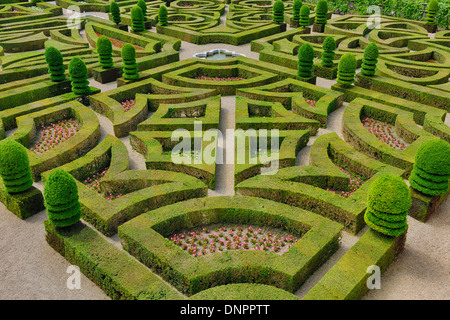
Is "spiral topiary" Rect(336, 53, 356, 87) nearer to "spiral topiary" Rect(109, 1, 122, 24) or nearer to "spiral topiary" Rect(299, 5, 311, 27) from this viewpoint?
"spiral topiary" Rect(299, 5, 311, 27)

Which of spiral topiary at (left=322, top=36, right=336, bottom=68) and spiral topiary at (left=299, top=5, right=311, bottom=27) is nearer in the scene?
spiral topiary at (left=322, top=36, right=336, bottom=68)

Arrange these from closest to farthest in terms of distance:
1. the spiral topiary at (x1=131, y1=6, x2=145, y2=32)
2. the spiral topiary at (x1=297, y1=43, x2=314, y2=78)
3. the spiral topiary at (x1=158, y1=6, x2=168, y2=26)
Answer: the spiral topiary at (x1=297, y1=43, x2=314, y2=78) < the spiral topiary at (x1=131, y1=6, x2=145, y2=32) < the spiral topiary at (x1=158, y1=6, x2=168, y2=26)

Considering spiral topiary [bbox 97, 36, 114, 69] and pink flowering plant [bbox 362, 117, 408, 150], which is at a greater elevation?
spiral topiary [bbox 97, 36, 114, 69]

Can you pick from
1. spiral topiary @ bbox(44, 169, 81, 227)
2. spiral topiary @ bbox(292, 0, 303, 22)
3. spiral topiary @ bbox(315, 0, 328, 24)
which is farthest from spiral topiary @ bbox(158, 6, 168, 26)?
spiral topiary @ bbox(44, 169, 81, 227)

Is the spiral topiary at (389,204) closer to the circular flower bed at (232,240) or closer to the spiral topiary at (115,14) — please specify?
the circular flower bed at (232,240)

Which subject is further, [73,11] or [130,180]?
[73,11]
